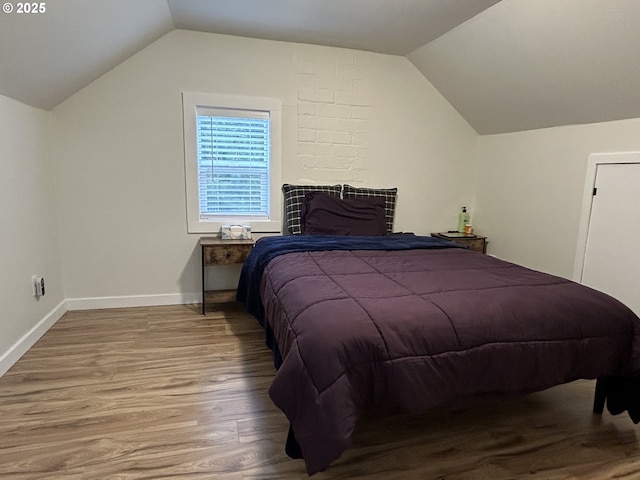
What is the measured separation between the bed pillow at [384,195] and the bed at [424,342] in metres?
1.57

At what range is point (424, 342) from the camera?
1464 millimetres

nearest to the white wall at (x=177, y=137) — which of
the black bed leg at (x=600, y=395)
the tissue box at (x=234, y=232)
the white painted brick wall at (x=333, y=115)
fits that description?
Answer: the white painted brick wall at (x=333, y=115)

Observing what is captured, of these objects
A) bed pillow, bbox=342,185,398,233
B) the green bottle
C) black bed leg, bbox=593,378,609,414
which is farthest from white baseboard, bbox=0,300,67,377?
the green bottle

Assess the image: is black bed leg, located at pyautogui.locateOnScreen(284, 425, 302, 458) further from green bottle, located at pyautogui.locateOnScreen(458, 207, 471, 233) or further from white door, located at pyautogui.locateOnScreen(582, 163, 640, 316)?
green bottle, located at pyautogui.locateOnScreen(458, 207, 471, 233)

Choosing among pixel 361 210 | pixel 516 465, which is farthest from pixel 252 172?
pixel 516 465

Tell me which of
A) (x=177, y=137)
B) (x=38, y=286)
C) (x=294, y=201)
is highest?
(x=177, y=137)

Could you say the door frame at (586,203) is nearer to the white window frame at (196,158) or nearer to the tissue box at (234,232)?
the white window frame at (196,158)

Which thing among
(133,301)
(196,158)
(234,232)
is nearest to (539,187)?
(234,232)

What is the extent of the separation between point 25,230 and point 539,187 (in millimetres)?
3937

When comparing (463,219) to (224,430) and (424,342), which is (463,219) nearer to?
(424,342)

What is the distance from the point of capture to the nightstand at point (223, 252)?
3092mm

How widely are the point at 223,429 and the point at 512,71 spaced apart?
10.4 ft

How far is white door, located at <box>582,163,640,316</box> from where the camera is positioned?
8.60ft

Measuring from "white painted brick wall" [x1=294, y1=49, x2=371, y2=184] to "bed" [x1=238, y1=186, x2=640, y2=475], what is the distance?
1709mm
